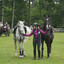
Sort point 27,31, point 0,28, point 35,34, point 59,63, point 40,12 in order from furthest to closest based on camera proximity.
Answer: point 40,12, point 0,28, point 27,31, point 35,34, point 59,63

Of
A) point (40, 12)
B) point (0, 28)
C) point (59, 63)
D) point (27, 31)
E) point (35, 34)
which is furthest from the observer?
point (40, 12)

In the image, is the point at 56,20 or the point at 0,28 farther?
the point at 56,20

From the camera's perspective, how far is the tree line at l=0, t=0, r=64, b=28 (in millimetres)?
53216

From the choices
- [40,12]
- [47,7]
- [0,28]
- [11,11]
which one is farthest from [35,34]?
[47,7]

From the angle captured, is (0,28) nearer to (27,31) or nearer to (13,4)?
(27,31)

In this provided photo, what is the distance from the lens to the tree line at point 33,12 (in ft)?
175

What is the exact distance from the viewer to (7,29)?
2969 centimetres

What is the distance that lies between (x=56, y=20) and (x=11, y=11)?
1598cm

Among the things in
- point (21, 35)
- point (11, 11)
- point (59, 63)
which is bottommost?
point (59, 63)

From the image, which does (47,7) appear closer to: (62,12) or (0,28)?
(62,12)

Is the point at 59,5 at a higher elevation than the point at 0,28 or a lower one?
higher

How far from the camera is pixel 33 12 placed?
63531 mm

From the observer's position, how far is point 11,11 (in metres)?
54.5

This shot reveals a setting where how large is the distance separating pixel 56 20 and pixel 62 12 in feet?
10.6
